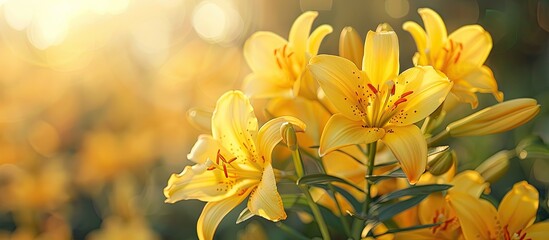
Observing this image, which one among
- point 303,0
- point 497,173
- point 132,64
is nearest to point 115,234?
point 497,173

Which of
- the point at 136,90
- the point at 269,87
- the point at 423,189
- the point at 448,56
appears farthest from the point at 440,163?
the point at 136,90

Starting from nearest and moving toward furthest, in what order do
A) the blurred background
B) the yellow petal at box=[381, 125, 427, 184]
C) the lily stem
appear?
the yellow petal at box=[381, 125, 427, 184], the lily stem, the blurred background

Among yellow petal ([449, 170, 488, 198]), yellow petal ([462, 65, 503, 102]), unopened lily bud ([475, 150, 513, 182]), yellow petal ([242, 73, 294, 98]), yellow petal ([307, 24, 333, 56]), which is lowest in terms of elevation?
unopened lily bud ([475, 150, 513, 182])

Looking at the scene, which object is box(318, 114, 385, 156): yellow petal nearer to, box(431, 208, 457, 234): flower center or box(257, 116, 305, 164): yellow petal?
box(257, 116, 305, 164): yellow petal

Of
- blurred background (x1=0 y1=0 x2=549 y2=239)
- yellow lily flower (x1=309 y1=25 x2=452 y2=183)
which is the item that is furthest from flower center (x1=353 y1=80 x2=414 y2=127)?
blurred background (x1=0 y1=0 x2=549 y2=239)

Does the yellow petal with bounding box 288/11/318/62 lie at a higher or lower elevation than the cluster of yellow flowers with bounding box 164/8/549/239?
higher

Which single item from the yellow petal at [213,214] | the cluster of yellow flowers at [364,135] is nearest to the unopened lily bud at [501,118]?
the cluster of yellow flowers at [364,135]

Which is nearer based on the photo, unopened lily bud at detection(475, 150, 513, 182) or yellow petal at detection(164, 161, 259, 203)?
yellow petal at detection(164, 161, 259, 203)

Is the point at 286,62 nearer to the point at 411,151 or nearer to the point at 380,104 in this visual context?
the point at 380,104

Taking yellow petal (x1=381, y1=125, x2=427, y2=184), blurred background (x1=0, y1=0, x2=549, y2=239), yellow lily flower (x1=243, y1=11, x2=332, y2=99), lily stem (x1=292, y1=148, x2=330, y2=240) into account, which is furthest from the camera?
blurred background (x1=0, y1=0, x2=549, y2=239)
